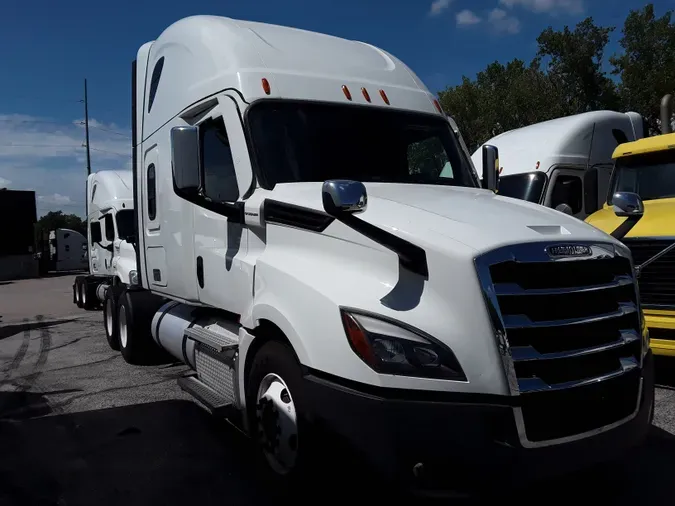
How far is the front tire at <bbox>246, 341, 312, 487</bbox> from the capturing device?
343 cm

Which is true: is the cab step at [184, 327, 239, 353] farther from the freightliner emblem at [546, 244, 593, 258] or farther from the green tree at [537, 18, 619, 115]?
the green tree at [537, 18, 619, 115]

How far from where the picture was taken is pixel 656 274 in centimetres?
620

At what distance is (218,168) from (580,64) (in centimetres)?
3015

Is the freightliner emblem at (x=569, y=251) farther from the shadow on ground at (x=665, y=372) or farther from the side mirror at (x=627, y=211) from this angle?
the shadow on ground at (x=665, y=372)

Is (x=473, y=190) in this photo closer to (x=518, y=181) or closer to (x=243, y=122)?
(x=243, y=122)

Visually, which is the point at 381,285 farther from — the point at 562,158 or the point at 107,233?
the point at 107,233

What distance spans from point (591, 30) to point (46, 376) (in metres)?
30.8

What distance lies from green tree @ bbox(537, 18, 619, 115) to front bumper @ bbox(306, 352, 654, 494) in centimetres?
3020

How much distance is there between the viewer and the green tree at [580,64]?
30.6 m

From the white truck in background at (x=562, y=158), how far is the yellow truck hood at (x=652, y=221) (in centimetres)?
229

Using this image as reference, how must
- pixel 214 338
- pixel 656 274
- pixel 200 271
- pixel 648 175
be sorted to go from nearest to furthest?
pixel 214 338 < pixel 200 271 < pixel 656 274 < pixel 648 175

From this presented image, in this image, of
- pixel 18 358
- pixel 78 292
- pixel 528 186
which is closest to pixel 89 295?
pixel 78 292

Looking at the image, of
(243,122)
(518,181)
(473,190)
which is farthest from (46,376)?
(518,181)

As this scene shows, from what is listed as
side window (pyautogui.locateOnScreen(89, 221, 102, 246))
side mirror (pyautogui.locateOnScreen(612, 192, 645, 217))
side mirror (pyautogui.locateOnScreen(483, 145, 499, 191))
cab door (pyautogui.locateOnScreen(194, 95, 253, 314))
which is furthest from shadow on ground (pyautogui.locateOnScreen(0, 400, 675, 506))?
side window (pyautogui.locateOnScreen(89, 221, 102, 246))
